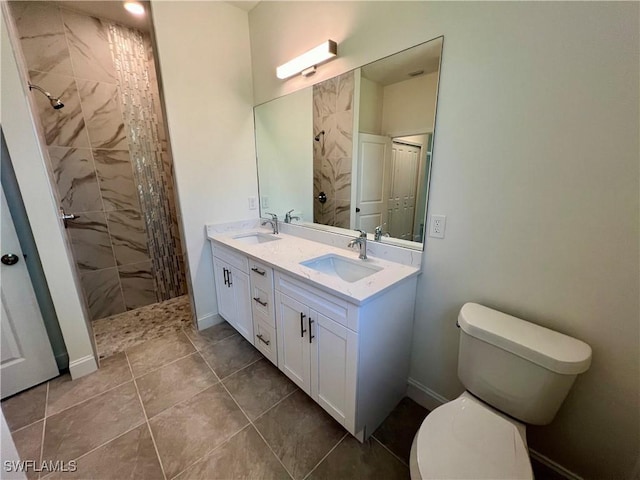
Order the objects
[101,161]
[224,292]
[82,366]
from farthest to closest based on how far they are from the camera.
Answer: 1. [101,161]
2. [224,292]
3. [82,366]

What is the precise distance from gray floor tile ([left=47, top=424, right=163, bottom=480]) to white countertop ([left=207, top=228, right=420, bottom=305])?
1.10 metres

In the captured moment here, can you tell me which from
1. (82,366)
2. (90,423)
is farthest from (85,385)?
(90,423)

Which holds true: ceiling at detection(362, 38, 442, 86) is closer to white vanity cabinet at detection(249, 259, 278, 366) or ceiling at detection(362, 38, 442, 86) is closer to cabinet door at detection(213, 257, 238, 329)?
white vanity cabinet at detection(249, 259, 278, 366)

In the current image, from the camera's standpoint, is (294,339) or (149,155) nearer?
(294,339)

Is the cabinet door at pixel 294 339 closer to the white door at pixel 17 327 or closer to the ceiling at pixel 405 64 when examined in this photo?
the ceiling at pixel 405 64

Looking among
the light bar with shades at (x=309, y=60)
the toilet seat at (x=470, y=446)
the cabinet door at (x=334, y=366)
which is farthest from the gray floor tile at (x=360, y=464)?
the light bar with shades at (x=309, y=60)

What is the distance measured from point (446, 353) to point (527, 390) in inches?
17.9

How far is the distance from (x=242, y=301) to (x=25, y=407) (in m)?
1.35

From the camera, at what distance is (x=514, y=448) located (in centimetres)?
90

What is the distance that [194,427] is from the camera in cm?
144

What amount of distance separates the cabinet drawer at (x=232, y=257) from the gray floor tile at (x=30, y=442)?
133 cm

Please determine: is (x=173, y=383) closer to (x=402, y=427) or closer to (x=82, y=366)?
(x=82, y=366)

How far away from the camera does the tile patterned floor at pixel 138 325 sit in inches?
85.1

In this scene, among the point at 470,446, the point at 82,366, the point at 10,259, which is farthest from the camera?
the point at 82,366
